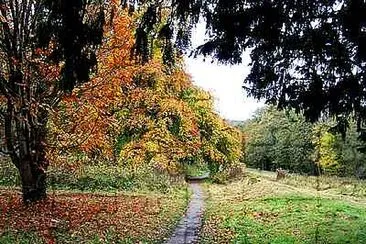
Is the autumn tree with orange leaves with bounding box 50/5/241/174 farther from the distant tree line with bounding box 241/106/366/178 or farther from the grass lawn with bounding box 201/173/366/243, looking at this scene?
the distant tree line with bounding box 241/106/366/178

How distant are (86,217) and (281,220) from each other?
6064 mm

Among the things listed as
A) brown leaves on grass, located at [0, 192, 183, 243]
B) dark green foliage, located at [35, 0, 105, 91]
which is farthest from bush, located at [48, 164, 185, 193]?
dark green foliage, located at [35, 0, 105, 91]

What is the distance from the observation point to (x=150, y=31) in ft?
25.5

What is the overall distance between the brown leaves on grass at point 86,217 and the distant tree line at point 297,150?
23.2 meters

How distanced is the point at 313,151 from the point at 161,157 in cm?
2646

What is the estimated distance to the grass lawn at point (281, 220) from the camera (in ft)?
41.9

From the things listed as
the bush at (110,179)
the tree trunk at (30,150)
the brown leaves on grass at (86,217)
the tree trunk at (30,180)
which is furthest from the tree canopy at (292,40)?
Answer: the bush at (110,179)

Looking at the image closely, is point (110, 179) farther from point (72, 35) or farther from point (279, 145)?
point (279, 145)

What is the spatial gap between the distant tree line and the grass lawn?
17427 mm

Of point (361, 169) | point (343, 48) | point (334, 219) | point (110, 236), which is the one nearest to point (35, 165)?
point (110, 236)

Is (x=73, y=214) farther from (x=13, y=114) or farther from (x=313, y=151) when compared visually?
(x=313, y=151)

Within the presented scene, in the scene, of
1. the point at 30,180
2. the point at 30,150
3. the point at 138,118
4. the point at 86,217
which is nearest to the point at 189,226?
the point at 86,217

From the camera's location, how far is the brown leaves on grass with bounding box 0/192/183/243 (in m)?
12.5

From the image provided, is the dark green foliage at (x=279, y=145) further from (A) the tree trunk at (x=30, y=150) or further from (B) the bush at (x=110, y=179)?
(A) the tree trunk at (x=30, y=150)
